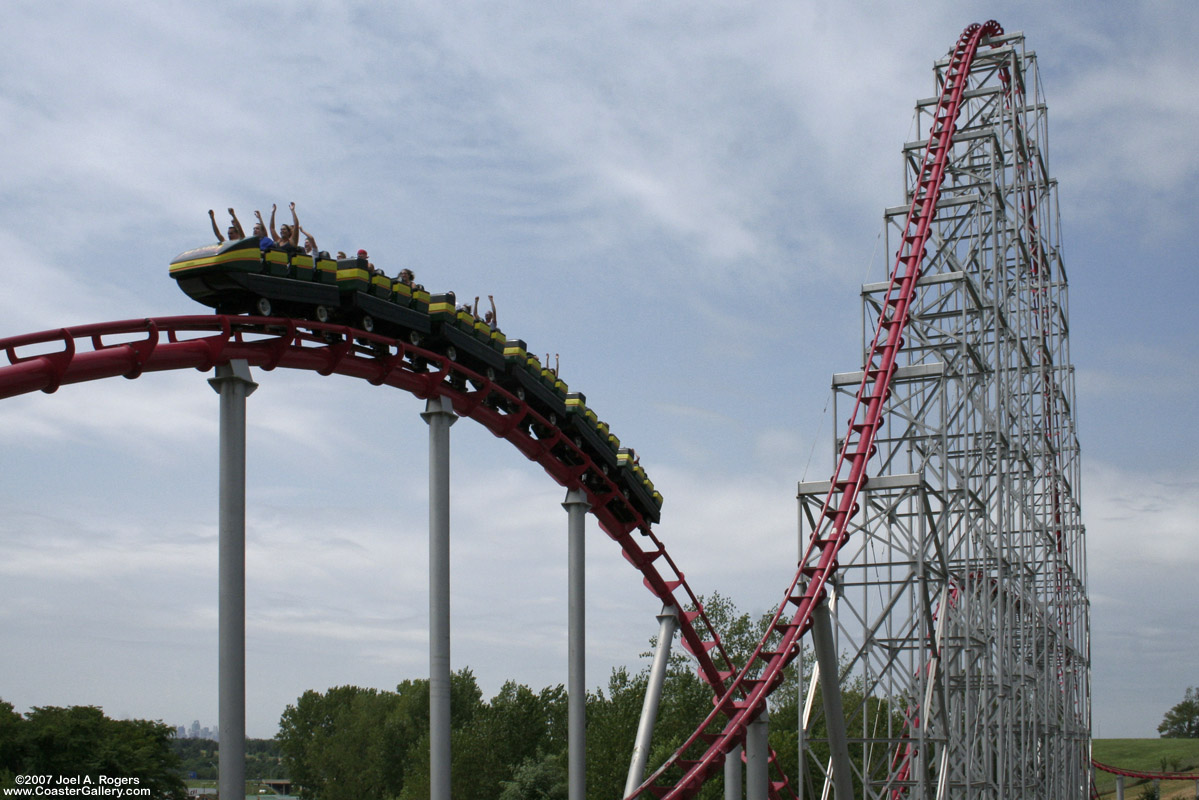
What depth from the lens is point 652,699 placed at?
20.1 metres

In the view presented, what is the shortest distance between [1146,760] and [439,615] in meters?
71.5

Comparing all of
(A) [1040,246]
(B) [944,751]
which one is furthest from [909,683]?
(A) [1040,246]

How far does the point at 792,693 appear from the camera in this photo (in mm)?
51031

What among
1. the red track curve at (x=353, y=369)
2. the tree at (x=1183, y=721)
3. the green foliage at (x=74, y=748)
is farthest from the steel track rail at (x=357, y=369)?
the tree at (x=1183, y=721)

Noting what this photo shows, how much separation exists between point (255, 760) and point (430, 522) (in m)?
107

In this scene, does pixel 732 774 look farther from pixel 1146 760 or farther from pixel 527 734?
pixel 1146 760

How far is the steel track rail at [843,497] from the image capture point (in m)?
16.7

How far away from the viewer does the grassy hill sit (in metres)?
58.4

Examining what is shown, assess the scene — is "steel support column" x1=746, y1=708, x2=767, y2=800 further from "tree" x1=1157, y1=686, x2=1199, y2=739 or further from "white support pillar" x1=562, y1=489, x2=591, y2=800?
"tree" x1=1157, y1=686, x2=1199, y2=739

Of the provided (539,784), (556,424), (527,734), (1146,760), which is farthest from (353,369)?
(1146,760)

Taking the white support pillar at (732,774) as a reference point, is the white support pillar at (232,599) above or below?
above

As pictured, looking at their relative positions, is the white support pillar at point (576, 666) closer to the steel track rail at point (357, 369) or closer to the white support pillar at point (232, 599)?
the steel track rail at point (357, 369)

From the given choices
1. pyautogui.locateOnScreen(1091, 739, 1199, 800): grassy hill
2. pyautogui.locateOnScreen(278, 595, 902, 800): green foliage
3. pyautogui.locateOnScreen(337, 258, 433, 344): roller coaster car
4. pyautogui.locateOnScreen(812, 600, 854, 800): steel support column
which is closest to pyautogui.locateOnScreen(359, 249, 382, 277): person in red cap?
pyautogui.locateOnScreen(337, 258, 433, 344): roller coaster car

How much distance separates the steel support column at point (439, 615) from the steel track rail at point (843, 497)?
397cm
